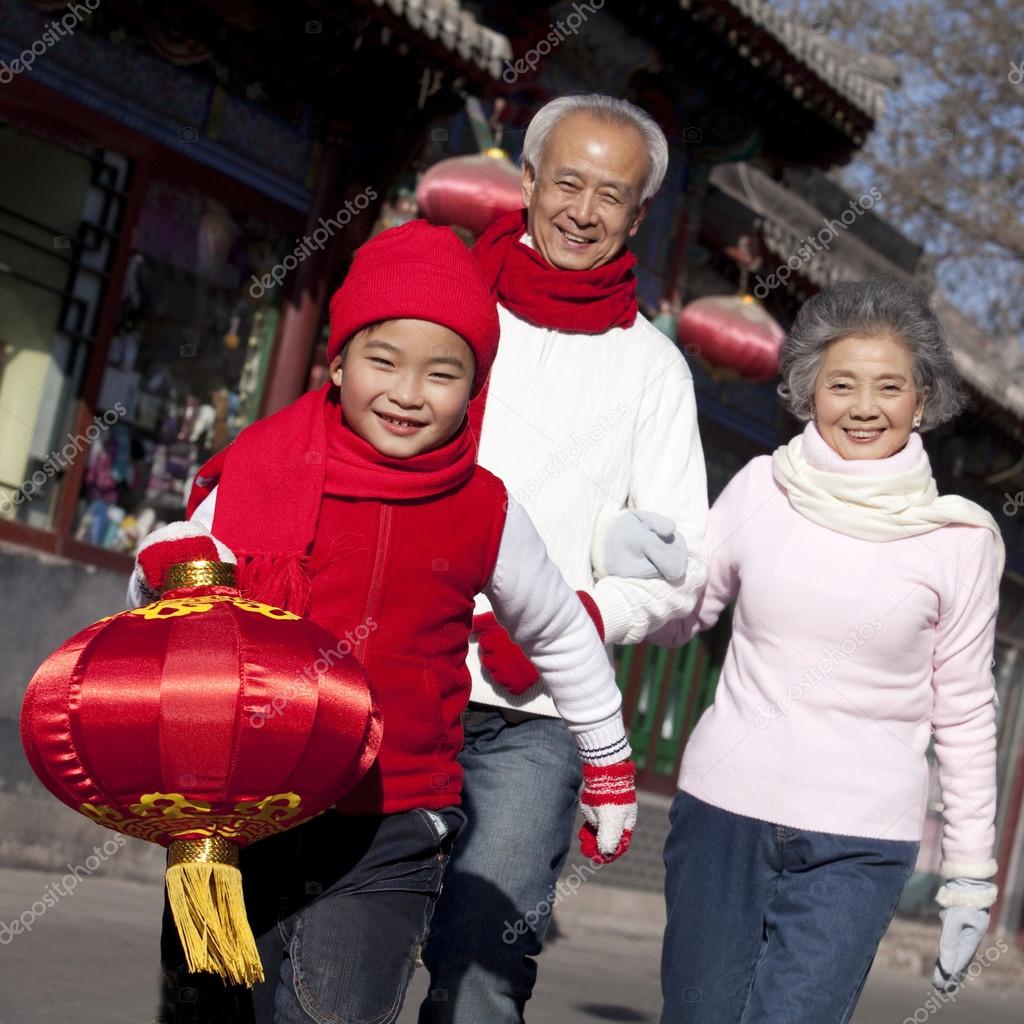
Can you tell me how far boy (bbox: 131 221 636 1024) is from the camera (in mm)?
A: 2891

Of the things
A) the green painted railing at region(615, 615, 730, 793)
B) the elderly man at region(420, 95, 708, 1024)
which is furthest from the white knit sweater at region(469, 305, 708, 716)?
the green painted railing at region(615, 615, 730, 793)

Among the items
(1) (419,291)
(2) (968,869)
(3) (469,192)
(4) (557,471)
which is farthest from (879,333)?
(3) (469,192)

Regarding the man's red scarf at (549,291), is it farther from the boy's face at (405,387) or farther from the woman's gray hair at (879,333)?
the boy's face at (405,387)

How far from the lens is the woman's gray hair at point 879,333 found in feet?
13.1

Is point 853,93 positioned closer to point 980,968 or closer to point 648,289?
point 648,289

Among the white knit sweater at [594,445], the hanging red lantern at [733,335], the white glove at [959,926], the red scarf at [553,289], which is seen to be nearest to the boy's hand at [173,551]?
the white knit sweater at [594,445]

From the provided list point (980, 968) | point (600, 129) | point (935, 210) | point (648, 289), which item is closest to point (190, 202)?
point (648, 289)

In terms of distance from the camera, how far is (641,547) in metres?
3.61

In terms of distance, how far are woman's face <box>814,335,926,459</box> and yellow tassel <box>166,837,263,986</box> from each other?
5.92ft

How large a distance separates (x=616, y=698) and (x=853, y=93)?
29.7 feet

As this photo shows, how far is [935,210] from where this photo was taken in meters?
21.0

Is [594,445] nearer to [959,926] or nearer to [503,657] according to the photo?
[503,657]

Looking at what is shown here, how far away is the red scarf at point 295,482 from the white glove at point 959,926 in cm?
151

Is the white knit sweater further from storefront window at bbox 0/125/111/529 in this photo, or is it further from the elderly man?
storefront window at bbox 0/125/111/529
